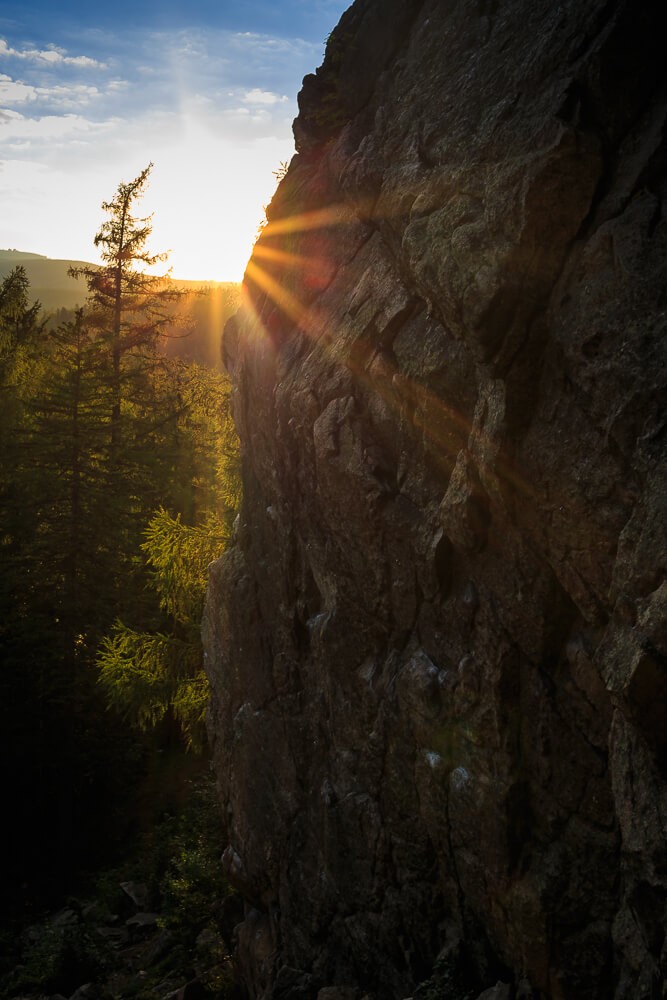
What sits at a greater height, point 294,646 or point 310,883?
point 294,646

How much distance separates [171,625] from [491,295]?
1935cm

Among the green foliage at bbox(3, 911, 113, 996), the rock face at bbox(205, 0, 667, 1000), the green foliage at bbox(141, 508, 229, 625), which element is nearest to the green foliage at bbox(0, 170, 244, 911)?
the green foliage at bbox(141, 508, 229, 625)

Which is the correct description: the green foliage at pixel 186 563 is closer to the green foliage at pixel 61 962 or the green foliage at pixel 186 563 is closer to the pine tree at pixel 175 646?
the pine tree at pixel 175 646

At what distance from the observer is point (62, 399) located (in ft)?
70.2

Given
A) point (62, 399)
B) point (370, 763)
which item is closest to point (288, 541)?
point (370, 763)

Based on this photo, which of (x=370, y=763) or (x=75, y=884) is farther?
(x=75, y=884)

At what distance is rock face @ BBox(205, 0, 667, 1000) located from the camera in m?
5.90

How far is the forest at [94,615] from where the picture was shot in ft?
61.1

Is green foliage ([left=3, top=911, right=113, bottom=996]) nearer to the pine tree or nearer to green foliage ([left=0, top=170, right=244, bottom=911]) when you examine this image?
green foliage ([left=0, top=170, right=244, bottom=911])

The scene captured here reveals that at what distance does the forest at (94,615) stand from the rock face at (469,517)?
6.99 metres

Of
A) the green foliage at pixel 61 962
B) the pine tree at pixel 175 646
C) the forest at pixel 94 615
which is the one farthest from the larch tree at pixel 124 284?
the green foliage at pixel 61 962

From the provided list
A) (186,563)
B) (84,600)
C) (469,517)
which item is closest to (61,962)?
(186,563)

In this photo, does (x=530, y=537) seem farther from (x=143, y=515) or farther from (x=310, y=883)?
(x=143, y=515)

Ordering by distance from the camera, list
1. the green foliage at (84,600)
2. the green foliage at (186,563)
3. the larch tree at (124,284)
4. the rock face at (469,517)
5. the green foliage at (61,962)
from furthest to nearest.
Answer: the larch tree at (124,284) < the green foliage at (84,600) < the green foliage at (186,563) < the green foliage at (61,962) < the rock face at (469,517)
